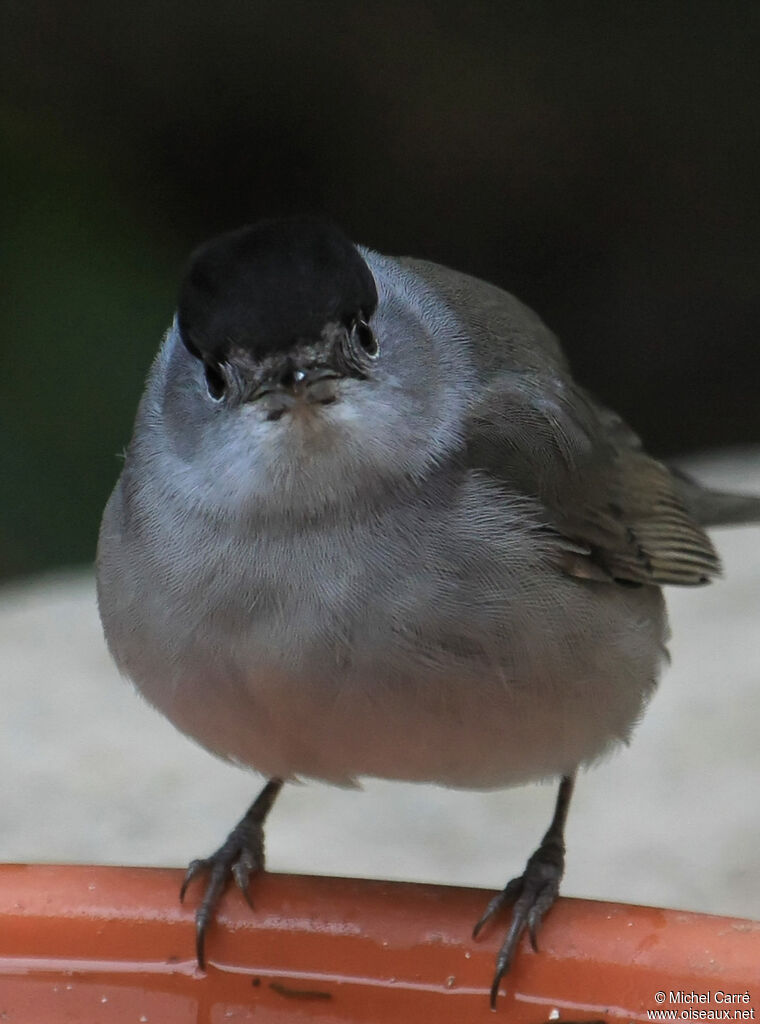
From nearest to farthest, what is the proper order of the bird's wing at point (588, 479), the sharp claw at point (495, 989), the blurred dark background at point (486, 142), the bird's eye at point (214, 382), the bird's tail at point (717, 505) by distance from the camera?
1. the sharp claw at point (495, 989)
2. the bird's eye at point (214, 382)
3. the bird's wing at point (588, 479)
4. the bird's tail at point (717, 505)
5. the blurred dark background at point (486, 142)

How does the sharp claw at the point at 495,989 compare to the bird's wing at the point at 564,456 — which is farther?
the bird's wing at the point at 564,456

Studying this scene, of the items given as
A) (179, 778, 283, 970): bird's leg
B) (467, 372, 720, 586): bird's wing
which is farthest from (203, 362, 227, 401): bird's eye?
(179, 778, 283, 970): bird's leg

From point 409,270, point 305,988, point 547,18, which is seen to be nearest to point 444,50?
point 547,18

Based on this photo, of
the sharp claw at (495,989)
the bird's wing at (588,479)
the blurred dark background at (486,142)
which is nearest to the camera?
the sharp claw at (495,989)

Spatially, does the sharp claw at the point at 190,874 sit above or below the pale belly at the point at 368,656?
below

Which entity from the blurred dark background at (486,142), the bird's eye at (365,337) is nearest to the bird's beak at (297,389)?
the bird's eye at (365,337)

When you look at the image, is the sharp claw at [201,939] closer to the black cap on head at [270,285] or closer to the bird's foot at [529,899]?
the bird's foot at [529,899]

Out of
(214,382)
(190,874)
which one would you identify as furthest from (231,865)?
(214,382)

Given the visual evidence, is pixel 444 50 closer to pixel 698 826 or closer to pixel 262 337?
pixel 698 826

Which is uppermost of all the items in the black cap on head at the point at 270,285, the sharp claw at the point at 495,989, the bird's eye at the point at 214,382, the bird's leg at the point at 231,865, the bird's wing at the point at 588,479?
the black cap on head at the point at 270,285
